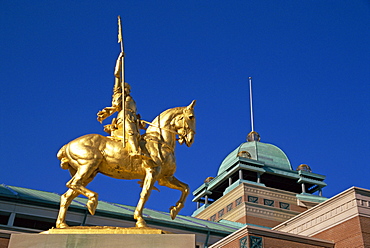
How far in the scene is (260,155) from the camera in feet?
187

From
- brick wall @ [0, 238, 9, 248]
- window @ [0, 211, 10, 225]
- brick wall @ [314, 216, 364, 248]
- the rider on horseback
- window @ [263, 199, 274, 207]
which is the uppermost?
window @ [263, 199, 274, 207]

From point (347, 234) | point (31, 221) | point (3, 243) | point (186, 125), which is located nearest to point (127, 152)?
point (186, 125)

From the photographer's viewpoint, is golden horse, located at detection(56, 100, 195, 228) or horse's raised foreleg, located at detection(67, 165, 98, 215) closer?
horse's raised foreleg, located at detection(67, 165, 98, 215)

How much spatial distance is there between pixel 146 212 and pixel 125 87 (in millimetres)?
22877

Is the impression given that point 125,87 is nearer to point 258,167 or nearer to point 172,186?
point 172,186

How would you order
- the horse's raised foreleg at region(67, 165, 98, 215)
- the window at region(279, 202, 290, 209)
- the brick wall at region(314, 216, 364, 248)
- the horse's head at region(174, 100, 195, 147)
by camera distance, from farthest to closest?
the window at region(279, 202, 290, 209) → the brick wall at region(314, 216, 364, 248) → the horse's head at region(174, 100, 195, 147) → the horse's raised foreleg at region(67, 165, 98, 215)

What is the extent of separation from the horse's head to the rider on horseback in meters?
1.00

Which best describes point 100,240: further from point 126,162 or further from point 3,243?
point 3,243

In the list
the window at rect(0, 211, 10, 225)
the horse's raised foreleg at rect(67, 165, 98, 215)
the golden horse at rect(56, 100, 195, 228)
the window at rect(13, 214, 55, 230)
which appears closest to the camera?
the horse's raised foreleg at rect(67, 165, 98, 215)

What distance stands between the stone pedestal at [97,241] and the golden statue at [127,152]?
918 mm

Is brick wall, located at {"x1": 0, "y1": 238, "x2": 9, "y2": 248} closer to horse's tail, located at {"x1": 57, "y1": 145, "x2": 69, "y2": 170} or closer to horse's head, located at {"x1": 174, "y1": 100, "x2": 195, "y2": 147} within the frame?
horse's tail, located at {"x1": 57, "y1": 145, "x2": 69, "y2": 170}

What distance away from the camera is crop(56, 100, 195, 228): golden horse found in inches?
475

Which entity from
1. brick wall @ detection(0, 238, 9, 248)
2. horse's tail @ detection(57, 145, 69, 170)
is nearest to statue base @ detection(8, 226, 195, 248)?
brick wall @ detection(0, 238, 9, 248)

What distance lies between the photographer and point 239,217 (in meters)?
47.9
